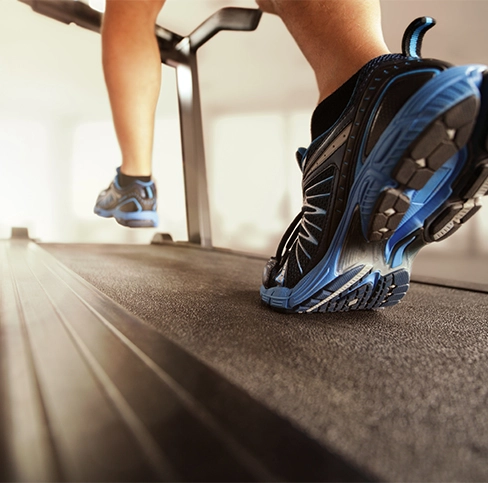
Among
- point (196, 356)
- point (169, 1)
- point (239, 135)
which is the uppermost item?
point (169, 1)

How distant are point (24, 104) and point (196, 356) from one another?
222 centimetres

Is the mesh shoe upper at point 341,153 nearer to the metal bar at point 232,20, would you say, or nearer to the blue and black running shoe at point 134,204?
the blue and black running shoe at point 134,204

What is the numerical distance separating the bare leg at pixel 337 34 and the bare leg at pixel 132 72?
0.85 m

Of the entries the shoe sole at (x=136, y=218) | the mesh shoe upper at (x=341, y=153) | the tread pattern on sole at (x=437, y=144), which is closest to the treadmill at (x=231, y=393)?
the mesh shoe upper at (x=341, y=153)

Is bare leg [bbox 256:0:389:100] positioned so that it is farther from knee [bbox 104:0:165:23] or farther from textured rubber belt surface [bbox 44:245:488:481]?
knee [bbox 104:0:165:23]

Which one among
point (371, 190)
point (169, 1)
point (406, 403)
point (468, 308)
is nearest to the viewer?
point (406, 403)

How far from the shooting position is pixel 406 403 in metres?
0.32

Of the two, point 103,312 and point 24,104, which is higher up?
point 24,104

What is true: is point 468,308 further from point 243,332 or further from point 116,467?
point 116,467

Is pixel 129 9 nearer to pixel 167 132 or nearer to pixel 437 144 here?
pixel 437 144

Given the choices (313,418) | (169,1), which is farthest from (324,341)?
(169,1)

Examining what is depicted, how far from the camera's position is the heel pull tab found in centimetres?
49

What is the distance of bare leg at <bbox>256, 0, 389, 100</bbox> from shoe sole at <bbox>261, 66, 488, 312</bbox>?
20cm

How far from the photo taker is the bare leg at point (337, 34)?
56cm
